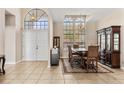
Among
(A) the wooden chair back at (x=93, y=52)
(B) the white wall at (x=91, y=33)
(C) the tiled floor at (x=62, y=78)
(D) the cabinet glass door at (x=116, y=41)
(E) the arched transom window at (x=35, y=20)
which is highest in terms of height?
(E) the arched transom window at (x=35, y=20)

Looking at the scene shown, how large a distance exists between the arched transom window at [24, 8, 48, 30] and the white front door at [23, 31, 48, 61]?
429 mm

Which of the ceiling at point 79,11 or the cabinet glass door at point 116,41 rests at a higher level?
the ceiling at point 79,11

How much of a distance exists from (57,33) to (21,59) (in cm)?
363

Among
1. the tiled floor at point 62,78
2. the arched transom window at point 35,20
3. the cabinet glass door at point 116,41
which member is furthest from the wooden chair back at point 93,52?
the arched transom window at point 35,20

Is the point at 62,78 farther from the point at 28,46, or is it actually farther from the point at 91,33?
the point at 91,33

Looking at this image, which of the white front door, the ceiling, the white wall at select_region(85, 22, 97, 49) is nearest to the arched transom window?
the white front door

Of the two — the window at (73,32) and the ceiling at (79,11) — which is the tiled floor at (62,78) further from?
the window at (73,32)

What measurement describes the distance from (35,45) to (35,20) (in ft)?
5.98

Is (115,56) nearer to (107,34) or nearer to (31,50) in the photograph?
(107,34)

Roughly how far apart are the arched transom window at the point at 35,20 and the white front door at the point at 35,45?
1.41 feet

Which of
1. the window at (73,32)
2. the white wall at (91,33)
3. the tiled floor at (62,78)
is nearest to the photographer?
the tiled floor at (62,78)

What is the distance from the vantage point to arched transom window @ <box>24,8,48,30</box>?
1257 cm

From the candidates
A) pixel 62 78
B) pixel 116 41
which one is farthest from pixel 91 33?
pixel 62 78

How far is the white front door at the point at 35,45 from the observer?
12.4 meters
